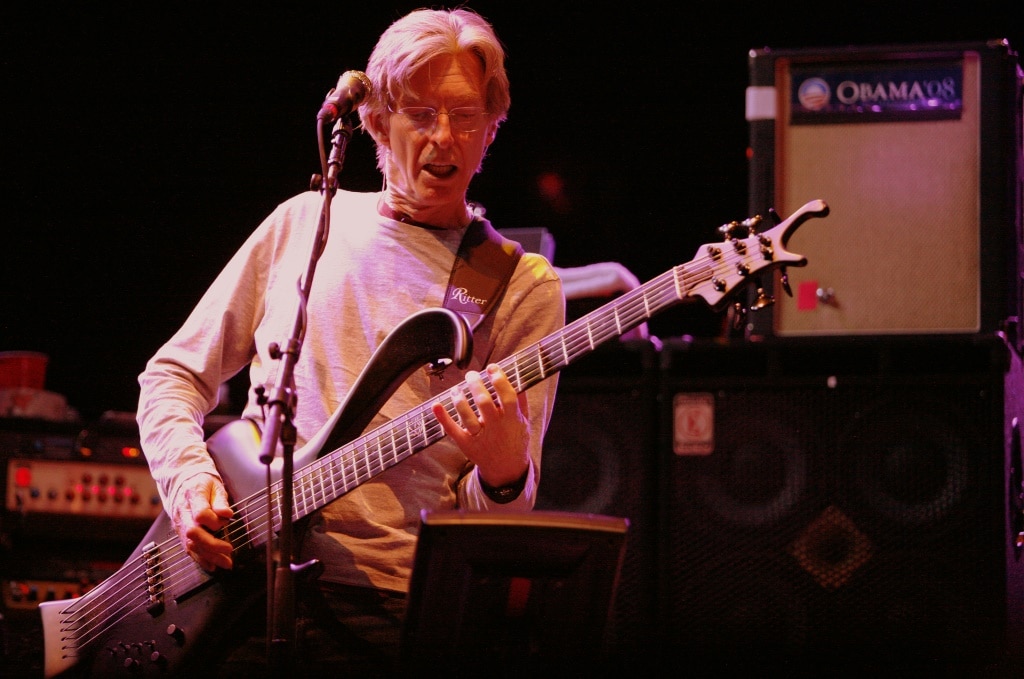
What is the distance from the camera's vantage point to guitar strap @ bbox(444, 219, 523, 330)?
2148 millimetres

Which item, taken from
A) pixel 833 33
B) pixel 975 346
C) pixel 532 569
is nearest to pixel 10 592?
pixel 532 569

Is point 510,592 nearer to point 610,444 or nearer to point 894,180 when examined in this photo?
Result: point 610,444

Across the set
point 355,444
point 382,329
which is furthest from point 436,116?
point 355,444

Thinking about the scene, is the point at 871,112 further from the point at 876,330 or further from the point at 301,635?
the point at 301,635

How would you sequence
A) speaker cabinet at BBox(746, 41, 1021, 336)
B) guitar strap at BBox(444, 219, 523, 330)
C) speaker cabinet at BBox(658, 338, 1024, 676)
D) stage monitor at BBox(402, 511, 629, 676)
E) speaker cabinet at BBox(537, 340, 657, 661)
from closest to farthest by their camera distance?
1. stage monitor at BBox(402, 511, 629, 676)
2. guitar strap at BBox(444, 219, 523, 330)
3. speaker cabinet at BBox(658, 338, 1024, 676)
4. speaker cabinet at BBox(746, 41, 1021, 336)
5. speaker cabinet at BBox(537, 340, 657, 661)

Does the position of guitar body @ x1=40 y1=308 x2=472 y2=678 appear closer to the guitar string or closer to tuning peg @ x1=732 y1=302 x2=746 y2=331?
the guitar string

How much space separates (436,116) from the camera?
7.23ft

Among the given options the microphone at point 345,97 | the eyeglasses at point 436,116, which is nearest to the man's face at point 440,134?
the eyeglasses at point 436,116

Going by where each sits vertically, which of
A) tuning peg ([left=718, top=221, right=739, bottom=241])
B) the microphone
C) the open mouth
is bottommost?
tuning peg ([left=718, top=221, right=739, bottom=241])

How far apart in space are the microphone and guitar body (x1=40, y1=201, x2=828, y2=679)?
1.23ft

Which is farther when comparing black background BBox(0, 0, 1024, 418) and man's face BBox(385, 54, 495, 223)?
black background BBox(0, 0, 1024, 418)

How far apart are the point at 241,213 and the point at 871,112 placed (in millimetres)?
2666

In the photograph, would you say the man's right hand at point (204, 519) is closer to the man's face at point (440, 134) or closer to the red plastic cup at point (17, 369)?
the man's face at point (440, 134)

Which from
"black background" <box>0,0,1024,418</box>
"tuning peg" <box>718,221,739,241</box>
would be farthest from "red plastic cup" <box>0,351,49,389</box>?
"tuning peg" <box>718,221,739,241</box>
